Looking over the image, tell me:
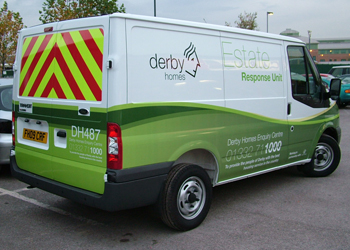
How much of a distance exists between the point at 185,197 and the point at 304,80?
9.49 feet

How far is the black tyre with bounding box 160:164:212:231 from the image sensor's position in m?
3.88

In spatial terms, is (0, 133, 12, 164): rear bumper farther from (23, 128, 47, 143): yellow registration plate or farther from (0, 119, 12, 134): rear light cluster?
(23, 128, 47, 143): yellow registration plate

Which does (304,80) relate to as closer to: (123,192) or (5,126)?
(123,192)

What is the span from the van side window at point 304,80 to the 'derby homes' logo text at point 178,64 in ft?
6.61

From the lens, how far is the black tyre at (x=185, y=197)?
388 cm

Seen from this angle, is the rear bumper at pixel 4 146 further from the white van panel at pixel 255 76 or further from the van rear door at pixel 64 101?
the white van panel at pixel 255 76

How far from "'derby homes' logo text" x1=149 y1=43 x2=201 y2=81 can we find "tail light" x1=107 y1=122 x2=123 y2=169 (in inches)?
28.3

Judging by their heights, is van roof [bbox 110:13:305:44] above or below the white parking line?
above

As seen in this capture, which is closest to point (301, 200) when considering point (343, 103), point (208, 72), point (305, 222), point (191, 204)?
point (305, 222)

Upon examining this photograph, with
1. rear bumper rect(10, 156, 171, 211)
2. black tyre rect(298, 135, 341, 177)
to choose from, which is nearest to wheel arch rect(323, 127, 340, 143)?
black tyre rect(298, 135, 341, 177)

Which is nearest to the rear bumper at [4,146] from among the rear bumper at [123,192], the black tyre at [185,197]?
the rear bumper at [123,192]

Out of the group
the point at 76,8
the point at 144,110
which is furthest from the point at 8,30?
the point at 144,110

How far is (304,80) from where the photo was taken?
5.80 metres

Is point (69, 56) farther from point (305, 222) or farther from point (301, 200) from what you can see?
point (301, 200)
